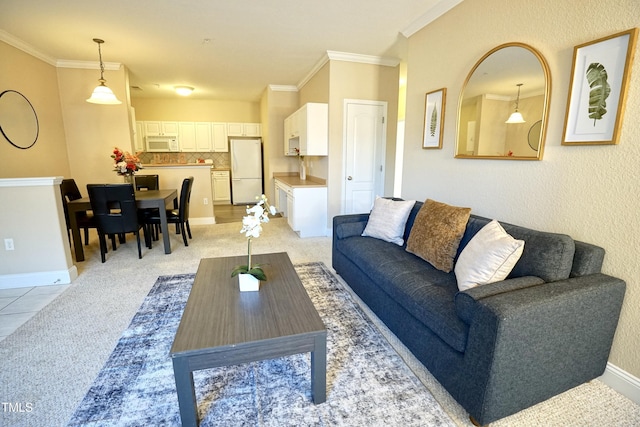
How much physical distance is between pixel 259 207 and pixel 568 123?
6.20ft

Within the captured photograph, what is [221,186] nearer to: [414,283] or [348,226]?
[348,226]

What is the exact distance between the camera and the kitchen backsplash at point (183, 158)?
739 cm

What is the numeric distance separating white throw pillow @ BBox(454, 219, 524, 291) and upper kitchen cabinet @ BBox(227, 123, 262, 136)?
6855 mm

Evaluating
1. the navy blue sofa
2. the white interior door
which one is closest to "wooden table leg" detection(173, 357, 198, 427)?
the navy blue sofa

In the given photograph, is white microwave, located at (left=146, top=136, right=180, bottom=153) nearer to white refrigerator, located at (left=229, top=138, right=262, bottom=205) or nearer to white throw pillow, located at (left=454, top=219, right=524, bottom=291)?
white refrigerator, located at (left=229, top=138, right=262, bottom=205)

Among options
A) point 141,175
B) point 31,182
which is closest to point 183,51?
point 141,175

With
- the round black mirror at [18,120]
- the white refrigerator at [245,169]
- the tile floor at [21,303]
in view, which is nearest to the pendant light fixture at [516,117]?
the tile floor at [21,303]

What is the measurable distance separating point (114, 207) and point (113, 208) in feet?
0.11

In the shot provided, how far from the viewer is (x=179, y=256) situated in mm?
3738

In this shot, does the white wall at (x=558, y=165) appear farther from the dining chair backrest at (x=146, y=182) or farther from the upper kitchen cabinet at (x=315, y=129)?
the dining chair backrest at (x=146, y=182)

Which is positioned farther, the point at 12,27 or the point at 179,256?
the point at 179,256

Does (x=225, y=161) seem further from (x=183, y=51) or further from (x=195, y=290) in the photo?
(x=195, y=290)

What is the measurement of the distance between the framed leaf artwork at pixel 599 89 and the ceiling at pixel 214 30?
4.73 ft

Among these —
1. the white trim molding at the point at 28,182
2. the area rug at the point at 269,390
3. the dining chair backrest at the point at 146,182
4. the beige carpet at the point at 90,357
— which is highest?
the white trim molding at the point at 28,182
